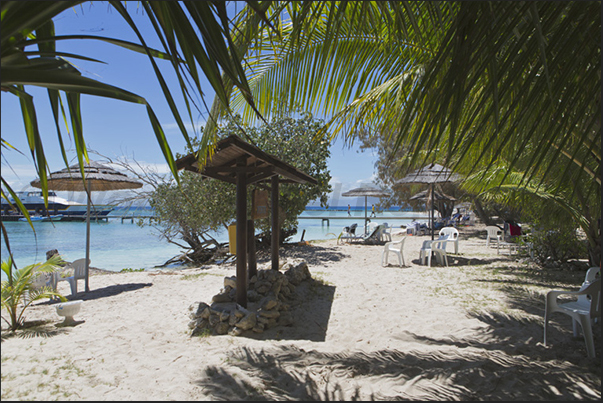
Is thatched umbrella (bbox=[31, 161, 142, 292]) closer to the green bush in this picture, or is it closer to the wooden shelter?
the wooden shelter

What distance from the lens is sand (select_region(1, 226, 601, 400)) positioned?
2695 millimetres

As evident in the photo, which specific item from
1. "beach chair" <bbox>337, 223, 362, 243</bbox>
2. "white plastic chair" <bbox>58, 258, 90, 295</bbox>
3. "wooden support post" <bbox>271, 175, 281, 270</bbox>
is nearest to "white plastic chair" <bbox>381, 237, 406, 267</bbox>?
"wooden support post" <bbox>271, 175, 281, 270</bbox>

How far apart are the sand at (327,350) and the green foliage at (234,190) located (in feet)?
15.9

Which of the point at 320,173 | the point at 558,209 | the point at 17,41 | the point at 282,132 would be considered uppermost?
the point at 282,132

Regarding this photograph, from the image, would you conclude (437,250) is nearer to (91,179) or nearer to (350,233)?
(350,233)

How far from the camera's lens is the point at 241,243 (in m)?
5.12

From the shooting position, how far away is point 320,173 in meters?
12.4

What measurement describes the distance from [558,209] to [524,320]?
387 centimetres

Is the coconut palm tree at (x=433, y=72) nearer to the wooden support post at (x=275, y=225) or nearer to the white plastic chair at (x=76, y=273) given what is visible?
the wooden support post at (x=275, y=225)

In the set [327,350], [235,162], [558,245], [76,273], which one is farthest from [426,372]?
[558,245]

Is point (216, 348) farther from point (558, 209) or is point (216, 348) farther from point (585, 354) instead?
point (558, 209)

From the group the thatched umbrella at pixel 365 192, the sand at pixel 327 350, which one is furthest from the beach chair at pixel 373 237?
the sand at pixel 327 350

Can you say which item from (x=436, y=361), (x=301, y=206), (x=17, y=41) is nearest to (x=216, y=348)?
(x=436, y=361)

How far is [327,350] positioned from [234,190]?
8.00 meters
